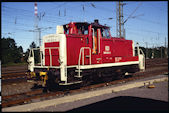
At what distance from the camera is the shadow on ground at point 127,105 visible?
5.45 meters

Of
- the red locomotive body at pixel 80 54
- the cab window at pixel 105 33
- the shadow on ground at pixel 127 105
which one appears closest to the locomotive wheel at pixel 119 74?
the red locomotive body at pixel 80 54

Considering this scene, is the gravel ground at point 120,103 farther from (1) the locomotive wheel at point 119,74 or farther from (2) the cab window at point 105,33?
(2) the cab window at point 105,33

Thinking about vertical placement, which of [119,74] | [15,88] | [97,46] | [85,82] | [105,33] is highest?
[105,33]

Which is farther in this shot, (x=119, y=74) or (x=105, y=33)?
(x=119, y=74)

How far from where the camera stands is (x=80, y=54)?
8.77m

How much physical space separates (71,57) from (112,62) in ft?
9.63

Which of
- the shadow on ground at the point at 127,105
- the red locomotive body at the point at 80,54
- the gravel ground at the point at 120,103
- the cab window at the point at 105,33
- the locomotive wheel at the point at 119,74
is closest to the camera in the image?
the shadow on ground at the point at 127,105

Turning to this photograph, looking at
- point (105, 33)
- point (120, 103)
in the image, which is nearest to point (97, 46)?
point (105, 33)

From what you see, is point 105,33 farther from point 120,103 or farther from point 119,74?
point 120,103

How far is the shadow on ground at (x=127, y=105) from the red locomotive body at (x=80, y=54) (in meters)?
2.62

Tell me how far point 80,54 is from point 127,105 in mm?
3776

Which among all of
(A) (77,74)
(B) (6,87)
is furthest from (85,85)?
(B) (6,87)

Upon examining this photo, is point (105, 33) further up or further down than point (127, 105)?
further up

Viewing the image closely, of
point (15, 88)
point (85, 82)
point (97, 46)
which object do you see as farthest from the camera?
point (97, 46)
